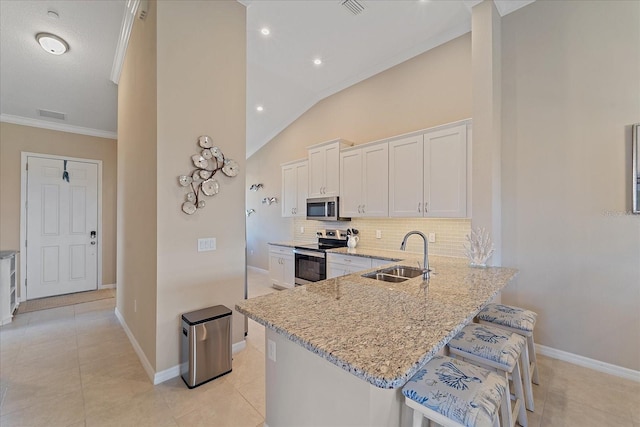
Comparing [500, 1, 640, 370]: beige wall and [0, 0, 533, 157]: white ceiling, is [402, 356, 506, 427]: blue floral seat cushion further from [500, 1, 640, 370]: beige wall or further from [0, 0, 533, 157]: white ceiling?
[0, 0, 533, 157]: white ceiling

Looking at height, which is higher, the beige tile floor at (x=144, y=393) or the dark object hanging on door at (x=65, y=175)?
the dark object hanging on door at (x=65, y=175)

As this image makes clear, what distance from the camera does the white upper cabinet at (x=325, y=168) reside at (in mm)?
4359

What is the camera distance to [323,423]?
1255mm

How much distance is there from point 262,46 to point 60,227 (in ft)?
15.4

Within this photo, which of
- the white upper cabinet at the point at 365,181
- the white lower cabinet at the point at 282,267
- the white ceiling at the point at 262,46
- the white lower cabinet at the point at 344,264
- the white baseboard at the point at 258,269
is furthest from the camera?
the white baseboard at the point at 258,269

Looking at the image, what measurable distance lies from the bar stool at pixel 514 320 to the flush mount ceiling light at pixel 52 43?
4.96m

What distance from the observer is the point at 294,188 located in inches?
207

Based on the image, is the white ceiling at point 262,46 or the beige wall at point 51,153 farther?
the beige wall at point 51,153

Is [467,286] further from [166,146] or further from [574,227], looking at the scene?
[166,146]

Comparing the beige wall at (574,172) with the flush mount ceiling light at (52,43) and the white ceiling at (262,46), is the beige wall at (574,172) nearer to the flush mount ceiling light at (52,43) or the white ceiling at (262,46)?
the white ceiling at (262,46)

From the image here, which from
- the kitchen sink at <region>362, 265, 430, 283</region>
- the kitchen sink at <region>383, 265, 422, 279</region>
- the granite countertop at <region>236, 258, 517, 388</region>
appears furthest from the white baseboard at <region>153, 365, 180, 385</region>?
the kitchen sink at <region>383, 265, 422, 279</region>

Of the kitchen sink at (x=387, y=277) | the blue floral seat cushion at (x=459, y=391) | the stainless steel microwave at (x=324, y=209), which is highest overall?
the stainless steel microwave at (x=324, y=209)

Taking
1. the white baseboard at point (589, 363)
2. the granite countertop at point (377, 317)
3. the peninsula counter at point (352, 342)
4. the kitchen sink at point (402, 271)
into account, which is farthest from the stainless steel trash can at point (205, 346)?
the white baseboard at point (589, 363)

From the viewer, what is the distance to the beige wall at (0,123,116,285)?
4309 millimetres
